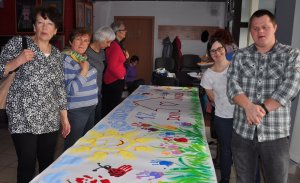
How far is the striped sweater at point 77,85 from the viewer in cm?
241

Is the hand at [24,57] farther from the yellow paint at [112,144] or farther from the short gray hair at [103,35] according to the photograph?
the short gray hair at [103,35]

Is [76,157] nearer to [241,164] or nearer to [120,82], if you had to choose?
[241,164]

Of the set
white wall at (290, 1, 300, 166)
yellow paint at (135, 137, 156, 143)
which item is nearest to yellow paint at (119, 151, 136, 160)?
yellow paint at (135, 137, 156, 143)

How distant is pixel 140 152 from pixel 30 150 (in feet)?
2.43

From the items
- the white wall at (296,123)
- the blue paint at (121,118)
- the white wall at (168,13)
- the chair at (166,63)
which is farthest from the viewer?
the white wall at (168,13)

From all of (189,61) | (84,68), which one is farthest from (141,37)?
(84,68)

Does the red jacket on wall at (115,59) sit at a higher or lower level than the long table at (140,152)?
higher

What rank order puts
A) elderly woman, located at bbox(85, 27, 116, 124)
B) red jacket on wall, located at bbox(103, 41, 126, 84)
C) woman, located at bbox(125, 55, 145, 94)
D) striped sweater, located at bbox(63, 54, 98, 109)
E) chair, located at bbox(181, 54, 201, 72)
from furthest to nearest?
chair, located at bbox(181, 54, 201, 72)
woman, located at bbox(125, 55, 145, 94)
red jacket on wall, located at bbox(103, 41, 126, 84)
elderly woman, located at bbox(85, 27, 116, 124)
striped sweater, located at bbox(63, 54, 98, 109)

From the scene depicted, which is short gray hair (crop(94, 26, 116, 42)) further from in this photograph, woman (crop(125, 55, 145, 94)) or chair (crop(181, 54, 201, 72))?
chair (crop(181, 54, 201, 72))

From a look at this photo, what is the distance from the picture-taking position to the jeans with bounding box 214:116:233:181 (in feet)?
8.21

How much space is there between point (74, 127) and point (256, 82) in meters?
1.42

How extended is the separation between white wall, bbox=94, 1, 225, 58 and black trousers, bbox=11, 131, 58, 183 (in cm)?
767

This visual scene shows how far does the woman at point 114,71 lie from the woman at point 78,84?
3.73ft

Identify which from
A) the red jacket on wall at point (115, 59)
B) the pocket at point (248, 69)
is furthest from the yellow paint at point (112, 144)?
the red jacket on wall at point (115, 59)
